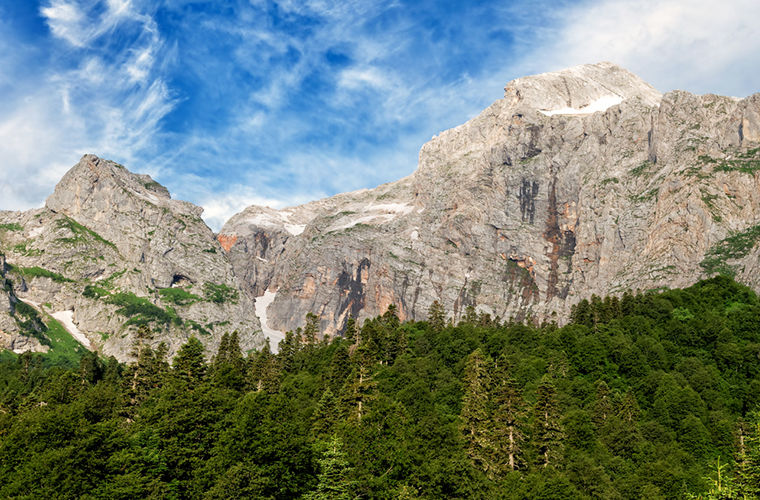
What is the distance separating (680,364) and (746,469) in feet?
276

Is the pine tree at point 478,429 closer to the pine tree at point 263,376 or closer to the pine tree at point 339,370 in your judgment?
the pine tree at point 339,370

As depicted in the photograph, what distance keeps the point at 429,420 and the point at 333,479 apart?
21649 mm

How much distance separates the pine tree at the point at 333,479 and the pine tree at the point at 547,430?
30096 millimetres

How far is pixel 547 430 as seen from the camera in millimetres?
80438

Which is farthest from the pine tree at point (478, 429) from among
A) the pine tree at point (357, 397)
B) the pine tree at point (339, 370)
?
the pine tree at point (339, 370)

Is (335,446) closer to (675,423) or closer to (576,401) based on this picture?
(576,401)

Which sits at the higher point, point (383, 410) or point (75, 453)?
point (383, 410)

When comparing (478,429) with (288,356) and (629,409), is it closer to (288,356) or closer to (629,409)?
(629,409)

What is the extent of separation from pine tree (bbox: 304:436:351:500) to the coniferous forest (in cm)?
18

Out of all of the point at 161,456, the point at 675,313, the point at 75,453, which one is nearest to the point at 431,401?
the point at 161,456

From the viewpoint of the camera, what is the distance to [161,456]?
206 ft

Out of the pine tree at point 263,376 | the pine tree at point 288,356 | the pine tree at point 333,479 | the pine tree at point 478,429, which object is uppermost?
the pine tree at point 288,356

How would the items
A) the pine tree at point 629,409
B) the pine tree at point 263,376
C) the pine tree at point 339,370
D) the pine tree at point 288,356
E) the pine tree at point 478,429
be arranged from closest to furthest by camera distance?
Answer: the pine tree at point 478,429 < the pine tree at point 629,409 < the pine tree at point 339,370 < the pine tree at point 263,376 < the pine tree at point 288,356

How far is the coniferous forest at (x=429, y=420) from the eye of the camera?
58.8m
